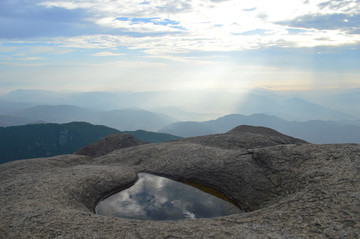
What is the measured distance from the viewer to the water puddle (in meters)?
16.7

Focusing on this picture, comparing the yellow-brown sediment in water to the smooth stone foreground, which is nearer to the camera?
the smooth stone foreground

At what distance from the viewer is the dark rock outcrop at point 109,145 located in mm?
45719

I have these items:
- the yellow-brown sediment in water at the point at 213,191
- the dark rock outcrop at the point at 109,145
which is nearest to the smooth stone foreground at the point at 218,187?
the yellow-brown sediment in water at the point at 213,191

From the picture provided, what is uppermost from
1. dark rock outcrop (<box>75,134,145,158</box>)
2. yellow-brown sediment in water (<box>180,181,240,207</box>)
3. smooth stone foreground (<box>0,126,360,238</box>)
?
smooth stone foreground (<box>0,126,360,238</box>)

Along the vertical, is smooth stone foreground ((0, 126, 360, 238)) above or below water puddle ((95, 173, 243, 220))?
above

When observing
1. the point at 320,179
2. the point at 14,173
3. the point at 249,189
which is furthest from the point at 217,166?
the point at 14,173

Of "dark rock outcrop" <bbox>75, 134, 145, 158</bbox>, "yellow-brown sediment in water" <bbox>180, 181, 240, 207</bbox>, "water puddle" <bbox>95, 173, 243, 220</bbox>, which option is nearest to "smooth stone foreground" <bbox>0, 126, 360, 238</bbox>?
"yellow-brown sediment in water" <bbox>180, 181, 240, 207</bbox>

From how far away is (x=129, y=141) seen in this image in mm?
47562

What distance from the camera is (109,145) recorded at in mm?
47094

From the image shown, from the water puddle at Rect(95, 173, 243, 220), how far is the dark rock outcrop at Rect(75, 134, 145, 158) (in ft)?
83.3

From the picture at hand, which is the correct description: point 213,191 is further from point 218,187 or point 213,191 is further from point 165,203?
point 165,203

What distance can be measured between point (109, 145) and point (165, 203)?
31.1 m

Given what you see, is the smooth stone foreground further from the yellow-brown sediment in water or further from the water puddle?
the water puddle

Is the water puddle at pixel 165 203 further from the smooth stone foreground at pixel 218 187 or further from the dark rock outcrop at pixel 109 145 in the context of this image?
the dark rock outcrop at pixel 109 145
